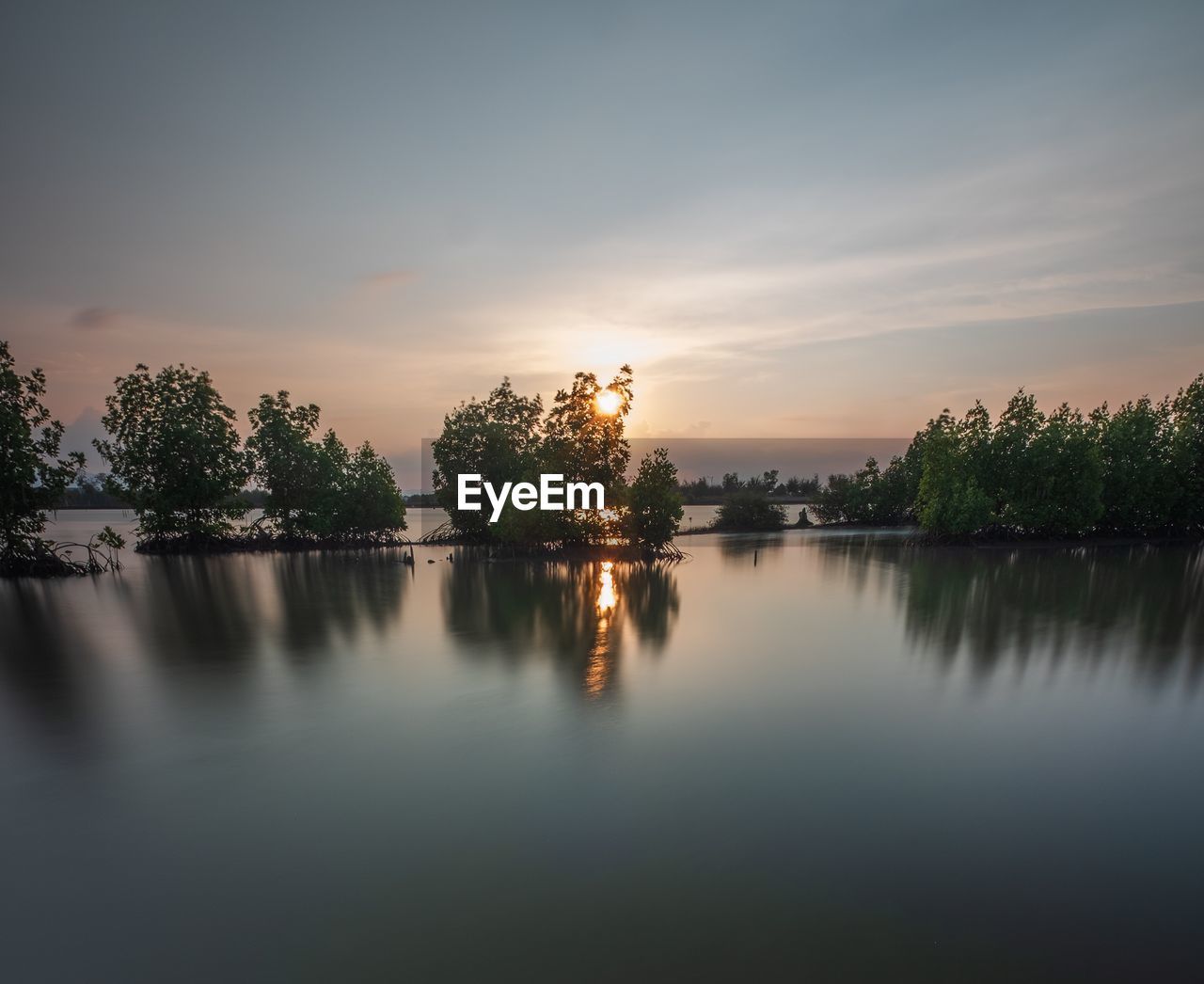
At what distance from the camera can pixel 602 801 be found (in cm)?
762

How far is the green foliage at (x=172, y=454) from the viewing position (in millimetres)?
34219

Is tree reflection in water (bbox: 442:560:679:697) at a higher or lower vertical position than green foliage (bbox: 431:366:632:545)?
lower

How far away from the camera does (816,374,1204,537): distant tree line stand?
39094mm


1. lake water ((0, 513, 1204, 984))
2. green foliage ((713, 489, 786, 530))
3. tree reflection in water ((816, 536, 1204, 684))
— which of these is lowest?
tree reflection in water ((816, 536, 1204, 684))

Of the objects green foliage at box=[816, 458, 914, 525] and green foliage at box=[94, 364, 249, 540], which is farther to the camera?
green foliage at box=[816, 458, 914, 525]

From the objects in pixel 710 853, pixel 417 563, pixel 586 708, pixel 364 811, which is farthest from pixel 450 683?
pixel 417 563

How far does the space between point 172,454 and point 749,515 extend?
46491mm

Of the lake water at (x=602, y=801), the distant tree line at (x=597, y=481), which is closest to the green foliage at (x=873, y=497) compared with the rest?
the distant tree line at (x=597, y=481)

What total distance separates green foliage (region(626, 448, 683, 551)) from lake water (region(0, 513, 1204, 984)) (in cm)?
1515

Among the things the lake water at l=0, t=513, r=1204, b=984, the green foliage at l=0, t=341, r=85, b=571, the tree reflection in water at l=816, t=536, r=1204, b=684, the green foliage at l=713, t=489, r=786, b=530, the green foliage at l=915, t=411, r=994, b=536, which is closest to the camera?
the lake water at l=0, t=513, r=1204, b=984

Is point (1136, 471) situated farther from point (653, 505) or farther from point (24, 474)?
point (24, 474)

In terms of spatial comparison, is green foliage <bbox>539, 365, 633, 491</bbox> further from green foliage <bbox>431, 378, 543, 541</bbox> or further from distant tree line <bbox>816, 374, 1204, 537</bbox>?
distant tree line <bbox>816, 374, 1204, 537</bbox>

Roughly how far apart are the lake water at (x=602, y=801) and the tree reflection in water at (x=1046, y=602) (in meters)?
0.26

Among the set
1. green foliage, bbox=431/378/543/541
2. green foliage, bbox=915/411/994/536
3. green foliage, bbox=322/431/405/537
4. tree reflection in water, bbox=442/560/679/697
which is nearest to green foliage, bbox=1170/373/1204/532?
green foliage, bbox=915/411/994/536
